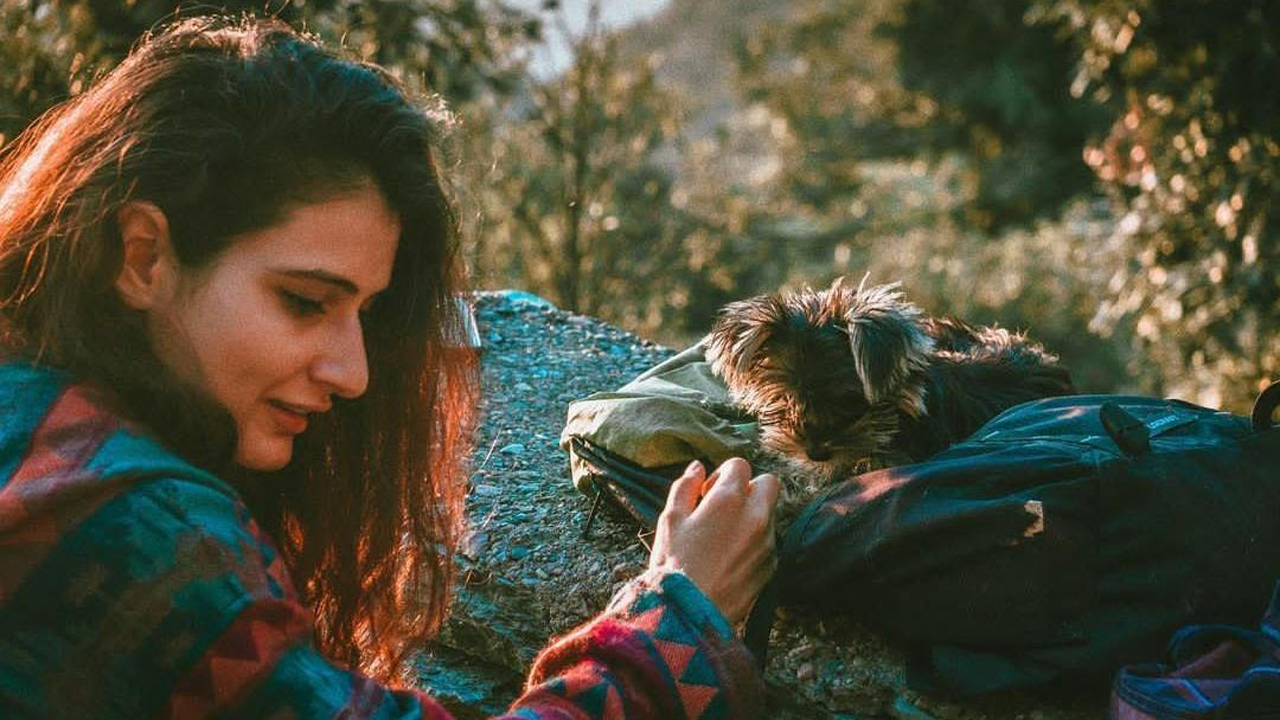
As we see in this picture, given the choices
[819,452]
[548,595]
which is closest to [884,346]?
[819,452]

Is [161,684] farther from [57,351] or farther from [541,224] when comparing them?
[541,224]

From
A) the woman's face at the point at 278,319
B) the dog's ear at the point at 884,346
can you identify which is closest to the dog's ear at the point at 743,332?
the dog's ear at the point at 884,346

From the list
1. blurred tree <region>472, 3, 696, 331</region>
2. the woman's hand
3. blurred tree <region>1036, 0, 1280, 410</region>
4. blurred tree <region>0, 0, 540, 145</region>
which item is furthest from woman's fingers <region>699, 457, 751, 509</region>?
blurred tree <region>472, 3, 696, 331</region>

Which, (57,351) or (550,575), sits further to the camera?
(550,575)

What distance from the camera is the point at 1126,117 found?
26.1 ft

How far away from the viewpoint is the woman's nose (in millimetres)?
1939

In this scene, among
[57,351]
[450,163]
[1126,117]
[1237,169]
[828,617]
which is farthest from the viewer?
[1126,117]

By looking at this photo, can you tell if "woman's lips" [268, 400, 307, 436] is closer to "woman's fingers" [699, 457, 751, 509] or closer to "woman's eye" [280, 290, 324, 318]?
"woman's eye" [280, 290, 324, 318]

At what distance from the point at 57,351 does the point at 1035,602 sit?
6.25 ft

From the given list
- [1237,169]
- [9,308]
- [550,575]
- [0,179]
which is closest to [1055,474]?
[550,575]

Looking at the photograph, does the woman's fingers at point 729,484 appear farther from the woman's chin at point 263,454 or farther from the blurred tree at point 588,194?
the blurred tree at point 588,194

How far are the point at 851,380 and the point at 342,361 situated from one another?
188 cm

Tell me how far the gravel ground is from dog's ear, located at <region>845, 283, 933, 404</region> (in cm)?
75

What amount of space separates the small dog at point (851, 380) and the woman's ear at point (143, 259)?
2.00m
